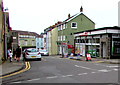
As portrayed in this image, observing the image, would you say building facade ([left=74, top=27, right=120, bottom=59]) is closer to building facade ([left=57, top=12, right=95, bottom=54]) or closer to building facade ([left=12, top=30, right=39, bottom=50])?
building facade ([left=57, top=12, right=95, bottom=54])

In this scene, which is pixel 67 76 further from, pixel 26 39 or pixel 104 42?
pixel 26 39

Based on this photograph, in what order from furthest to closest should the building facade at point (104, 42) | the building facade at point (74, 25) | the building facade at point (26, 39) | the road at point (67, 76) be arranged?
the building facade at point (26, 39) → the building facade at point (74, 25) → the building facade at point (104, 42) → the road at point (67, 76)

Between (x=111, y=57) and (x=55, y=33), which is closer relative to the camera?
(x=111, y=57)

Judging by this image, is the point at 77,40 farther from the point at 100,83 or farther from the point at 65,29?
the point at 100,83

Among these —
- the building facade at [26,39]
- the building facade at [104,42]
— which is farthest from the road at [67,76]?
the building facade at [26,39]

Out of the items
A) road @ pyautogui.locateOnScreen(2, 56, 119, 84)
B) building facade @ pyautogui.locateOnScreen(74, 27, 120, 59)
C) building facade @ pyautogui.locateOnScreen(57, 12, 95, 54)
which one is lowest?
road @ pyautogui.locateOnScreen(2, 56, 119, 84)

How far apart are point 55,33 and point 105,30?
29.7 metres

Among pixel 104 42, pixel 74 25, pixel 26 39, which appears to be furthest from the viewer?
pixel 26 39

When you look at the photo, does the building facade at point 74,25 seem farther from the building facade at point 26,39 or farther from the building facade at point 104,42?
Answer: the building facade at point 26,39

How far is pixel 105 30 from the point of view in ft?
83.7

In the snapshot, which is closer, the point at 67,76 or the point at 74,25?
the point at 67,76

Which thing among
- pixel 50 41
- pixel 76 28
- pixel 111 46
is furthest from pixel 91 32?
pixel 50 41

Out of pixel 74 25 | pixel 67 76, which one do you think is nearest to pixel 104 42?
pixel 67 76

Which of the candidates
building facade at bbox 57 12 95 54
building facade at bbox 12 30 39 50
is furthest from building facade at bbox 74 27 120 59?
building facade at bbox 12 30 39 50
